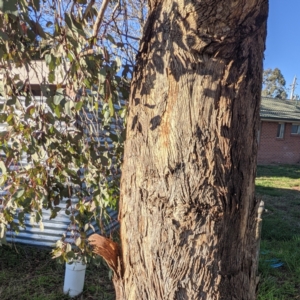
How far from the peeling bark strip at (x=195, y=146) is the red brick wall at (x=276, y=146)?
2012 cm

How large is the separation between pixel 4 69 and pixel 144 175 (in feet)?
2.96

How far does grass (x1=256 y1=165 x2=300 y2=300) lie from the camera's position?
399 cm

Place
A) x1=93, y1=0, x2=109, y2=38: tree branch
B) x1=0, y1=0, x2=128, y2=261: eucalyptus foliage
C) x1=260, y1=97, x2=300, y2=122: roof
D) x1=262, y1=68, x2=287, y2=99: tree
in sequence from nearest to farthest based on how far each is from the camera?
x1=0, y1=0, x2=128, y2=261: eucalyptus foliage → x1=93, y1=0, x2=109, y2=38: tree branch → x1=260, y1=97, x2=300, y2=122: roof → x1=262, y1=68, x2=287, y2=99: tree

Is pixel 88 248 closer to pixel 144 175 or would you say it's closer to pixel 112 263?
pixel 112 263

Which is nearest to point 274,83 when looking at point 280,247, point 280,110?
point 280,110

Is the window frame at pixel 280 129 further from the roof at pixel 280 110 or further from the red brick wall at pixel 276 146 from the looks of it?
the roof at pixel 280 110

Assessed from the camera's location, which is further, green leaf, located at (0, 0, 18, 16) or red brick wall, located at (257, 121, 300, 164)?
red brick wall, located at (257, 121, 300, 164)

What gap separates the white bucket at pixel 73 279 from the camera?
3615 millimetres

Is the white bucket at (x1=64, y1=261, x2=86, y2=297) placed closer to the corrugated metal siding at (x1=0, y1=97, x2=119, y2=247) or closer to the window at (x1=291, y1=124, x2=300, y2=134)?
the corrugated metal siding at (x1=0, y1=97, x2=119, y2=247)

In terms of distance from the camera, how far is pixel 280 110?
24344mm

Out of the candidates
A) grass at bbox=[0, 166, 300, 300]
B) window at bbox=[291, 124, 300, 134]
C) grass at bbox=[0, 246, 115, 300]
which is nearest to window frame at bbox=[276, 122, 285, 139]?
window at bbox=[291, 124, 300, 134]

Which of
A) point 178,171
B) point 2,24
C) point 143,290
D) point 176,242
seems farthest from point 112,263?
point 2,24

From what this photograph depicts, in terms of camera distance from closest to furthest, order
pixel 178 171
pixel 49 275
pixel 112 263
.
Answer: pixel 178 171 → pixel 112 263 → pixel 49 275

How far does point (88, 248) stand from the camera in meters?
2.15
